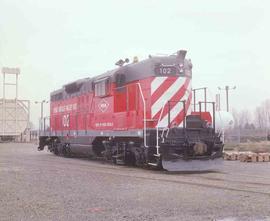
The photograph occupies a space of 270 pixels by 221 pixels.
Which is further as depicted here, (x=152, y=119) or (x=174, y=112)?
(x=174, y=112)

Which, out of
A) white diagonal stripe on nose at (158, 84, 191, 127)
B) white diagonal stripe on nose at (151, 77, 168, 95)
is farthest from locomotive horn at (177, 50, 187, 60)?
white diagonal stripe on nose at (158, 84, 191, 127)

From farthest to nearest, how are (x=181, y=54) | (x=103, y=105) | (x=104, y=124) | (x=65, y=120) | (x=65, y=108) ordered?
(x=65, y=108)
(x=65, y=120)
(x=103, y=105)
(x=104, y=124)
(x=181, y=54)

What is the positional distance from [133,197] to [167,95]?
692 centimetres

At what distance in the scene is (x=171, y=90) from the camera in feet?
50.5

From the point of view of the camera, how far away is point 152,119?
49.2ft

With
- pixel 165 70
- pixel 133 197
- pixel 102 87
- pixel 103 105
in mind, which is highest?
pixel 165 70

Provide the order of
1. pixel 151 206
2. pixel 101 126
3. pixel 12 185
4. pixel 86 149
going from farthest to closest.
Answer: pixel 86 149
pixel 101 126
pixel 12 185
pixel 151 206

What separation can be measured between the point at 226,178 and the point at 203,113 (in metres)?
3.76

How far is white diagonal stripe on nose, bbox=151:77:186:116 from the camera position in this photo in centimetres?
1513

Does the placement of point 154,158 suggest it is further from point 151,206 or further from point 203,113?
point 151,206

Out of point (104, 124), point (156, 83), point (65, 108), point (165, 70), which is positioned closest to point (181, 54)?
→ point (165, 70)

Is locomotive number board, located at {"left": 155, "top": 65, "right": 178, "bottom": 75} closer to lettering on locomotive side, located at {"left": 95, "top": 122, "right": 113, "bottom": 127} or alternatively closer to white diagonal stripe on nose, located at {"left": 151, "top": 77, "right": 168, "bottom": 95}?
white diagonal stripe on nose, located at {"left": 151, "top": 77, "right": 168, "bottom": 95}

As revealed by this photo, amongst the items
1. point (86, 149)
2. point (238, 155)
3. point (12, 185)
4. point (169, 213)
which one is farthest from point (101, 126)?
point (169, 213)

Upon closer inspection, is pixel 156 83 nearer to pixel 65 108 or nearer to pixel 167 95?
pixel 167 95
